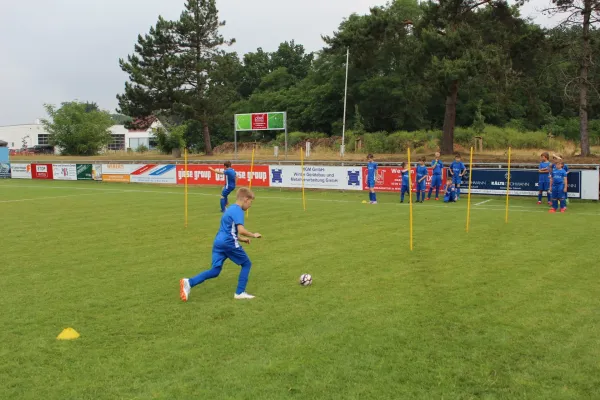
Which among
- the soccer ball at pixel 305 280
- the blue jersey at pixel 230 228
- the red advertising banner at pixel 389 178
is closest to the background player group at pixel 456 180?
the red advertising banner at pixel 389 178

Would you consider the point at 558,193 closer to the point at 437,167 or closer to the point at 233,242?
the point at 437,167

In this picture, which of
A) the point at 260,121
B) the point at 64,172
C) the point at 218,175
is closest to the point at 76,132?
the point at 64,172

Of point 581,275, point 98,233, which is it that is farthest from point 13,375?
point 98,233

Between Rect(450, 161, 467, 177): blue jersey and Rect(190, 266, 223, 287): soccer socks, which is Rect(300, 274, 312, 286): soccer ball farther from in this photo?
Rect(450, 161, 467, 177): blue jersey

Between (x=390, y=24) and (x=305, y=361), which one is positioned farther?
(x=390, y=24)

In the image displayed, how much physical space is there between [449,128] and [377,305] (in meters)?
28.9

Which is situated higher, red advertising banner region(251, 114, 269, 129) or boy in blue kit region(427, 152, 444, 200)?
red advertising banner region(251, 114, 269, 129)

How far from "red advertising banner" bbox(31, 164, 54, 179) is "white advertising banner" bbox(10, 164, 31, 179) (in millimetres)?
666

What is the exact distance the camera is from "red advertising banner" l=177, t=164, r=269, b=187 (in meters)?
30.5

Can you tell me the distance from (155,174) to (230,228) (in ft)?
94.4

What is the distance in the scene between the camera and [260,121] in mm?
40344

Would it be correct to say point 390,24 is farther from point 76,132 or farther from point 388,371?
point 76,132

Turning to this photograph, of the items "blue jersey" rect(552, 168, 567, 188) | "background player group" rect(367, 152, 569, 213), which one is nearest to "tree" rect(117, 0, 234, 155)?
"background player group" rect(367, 152, 569, 213)

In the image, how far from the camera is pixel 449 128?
1352 inches
